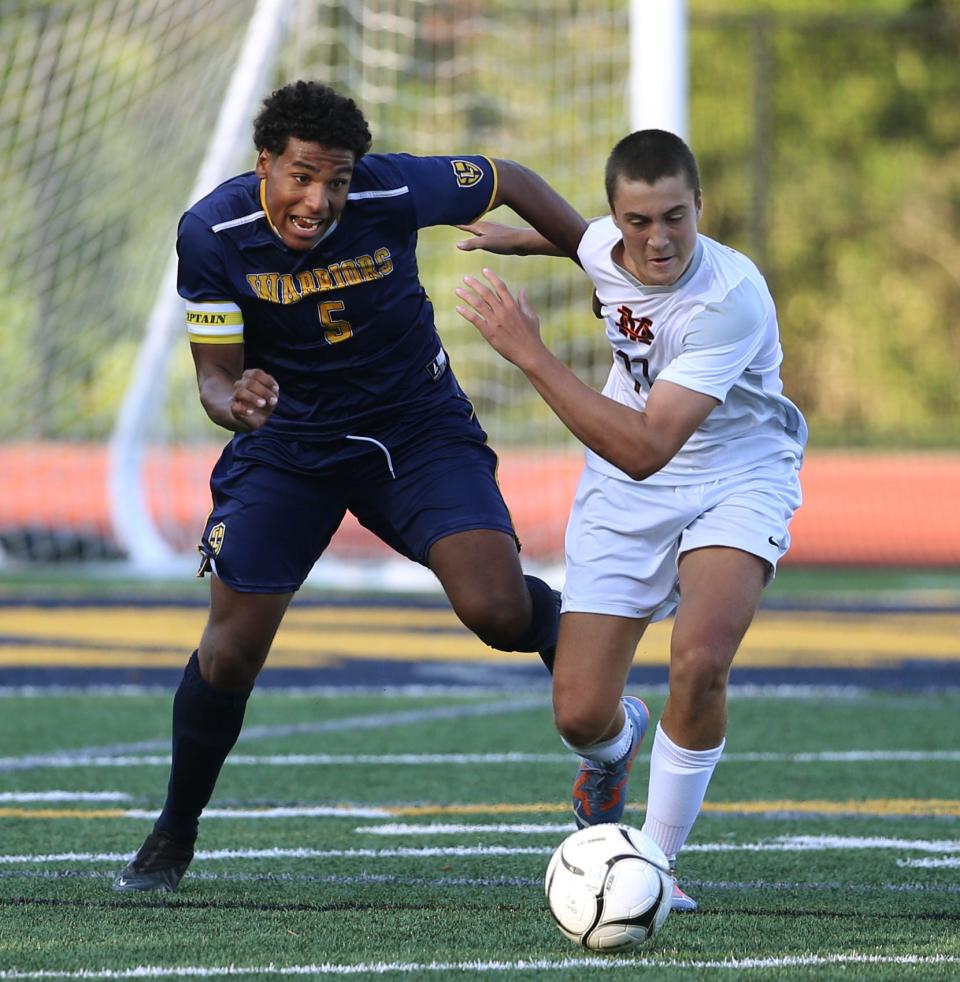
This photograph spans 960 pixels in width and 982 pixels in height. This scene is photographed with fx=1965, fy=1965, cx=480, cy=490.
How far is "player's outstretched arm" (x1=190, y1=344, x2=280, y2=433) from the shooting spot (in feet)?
14.4

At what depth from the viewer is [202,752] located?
485 centimetres

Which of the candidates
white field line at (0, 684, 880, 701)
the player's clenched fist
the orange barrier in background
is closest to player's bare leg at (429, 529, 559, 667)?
the player's clenched fist

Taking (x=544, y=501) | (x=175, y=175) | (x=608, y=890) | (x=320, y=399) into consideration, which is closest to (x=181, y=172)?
(x=175, y=175)

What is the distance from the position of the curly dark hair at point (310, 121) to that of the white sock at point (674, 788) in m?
1.56

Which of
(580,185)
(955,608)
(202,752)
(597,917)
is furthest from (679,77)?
(597,917)

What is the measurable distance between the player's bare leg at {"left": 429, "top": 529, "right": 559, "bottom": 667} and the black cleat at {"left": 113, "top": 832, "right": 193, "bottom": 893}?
2.96 feet

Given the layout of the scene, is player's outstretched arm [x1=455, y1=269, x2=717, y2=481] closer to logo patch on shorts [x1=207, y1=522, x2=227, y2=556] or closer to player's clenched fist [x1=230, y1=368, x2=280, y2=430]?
player's clenched fist [x1=230, y1=368, x2=280, y2=430]

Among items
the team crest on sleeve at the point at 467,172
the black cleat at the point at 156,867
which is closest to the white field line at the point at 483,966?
the black cleat at the point at 156,867

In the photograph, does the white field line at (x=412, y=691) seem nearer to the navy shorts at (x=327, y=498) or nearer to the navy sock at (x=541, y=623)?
the navy sock at (x=541, y=623)

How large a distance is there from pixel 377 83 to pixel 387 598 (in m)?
3.72

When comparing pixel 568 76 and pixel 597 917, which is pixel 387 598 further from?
pixel 597 917

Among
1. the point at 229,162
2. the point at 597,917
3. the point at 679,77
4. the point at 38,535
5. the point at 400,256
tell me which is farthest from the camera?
the point at 38,535

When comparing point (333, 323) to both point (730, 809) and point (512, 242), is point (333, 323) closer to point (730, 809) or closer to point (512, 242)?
point (512, 242)

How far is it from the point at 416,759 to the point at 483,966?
3.14m
